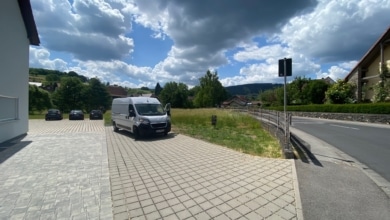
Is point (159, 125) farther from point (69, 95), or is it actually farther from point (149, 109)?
point (69, 95)

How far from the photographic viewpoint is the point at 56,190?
446cm

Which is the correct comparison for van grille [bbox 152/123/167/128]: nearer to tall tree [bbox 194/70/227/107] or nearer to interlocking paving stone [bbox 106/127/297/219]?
interlocking paving stone [bbox 106/127/297/219]

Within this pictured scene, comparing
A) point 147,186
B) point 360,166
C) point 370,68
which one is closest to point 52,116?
point 147,186

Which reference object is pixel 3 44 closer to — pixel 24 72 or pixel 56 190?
pixel 24 72

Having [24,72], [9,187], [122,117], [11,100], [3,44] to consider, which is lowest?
[9,187]

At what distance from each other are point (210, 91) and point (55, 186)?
68853 mm

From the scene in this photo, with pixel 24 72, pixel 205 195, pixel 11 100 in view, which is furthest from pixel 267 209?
pixel 24 72

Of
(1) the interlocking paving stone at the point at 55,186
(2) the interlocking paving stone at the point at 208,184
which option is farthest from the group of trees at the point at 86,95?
(2) the interlocking paving stone at the point at 208,184

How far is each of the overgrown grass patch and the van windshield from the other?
205cm

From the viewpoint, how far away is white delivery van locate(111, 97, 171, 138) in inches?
455

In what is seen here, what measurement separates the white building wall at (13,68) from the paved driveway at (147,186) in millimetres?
3632

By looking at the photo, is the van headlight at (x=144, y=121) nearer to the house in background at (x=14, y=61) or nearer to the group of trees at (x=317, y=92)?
the house in background at (x=14, y=61)

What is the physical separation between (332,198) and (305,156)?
3150mm

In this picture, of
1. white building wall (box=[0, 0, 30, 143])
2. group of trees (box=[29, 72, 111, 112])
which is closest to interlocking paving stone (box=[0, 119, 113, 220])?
white building wall (box=[0, 0, 30, 143])
